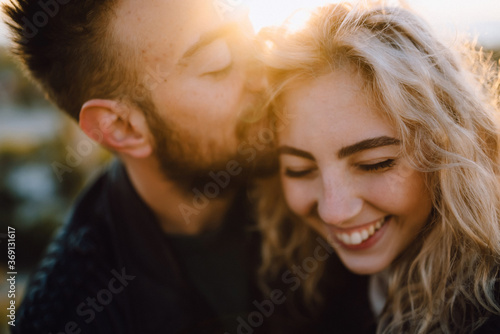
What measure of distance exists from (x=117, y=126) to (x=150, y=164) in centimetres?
29

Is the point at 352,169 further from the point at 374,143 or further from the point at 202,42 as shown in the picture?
the point at 202,42

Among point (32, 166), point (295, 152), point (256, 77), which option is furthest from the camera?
point (32, 166)

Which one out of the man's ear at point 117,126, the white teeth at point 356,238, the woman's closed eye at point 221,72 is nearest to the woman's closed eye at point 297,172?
the white teeth at point 356,238

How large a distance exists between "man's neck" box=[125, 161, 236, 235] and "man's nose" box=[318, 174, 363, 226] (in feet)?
2.84

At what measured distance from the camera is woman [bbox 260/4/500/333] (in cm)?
141

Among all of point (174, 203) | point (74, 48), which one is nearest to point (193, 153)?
point (174, 203)

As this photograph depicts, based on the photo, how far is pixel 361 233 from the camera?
5.31 ft

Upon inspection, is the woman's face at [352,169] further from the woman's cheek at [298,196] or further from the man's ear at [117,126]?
the man's ear at [117,126]

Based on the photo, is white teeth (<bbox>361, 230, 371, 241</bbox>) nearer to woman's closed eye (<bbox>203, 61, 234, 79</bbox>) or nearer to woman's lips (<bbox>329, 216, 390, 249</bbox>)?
woman's lips (<bbox>329, 216, 390, 249</bbox>)

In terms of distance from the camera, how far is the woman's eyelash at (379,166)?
1.42 meters

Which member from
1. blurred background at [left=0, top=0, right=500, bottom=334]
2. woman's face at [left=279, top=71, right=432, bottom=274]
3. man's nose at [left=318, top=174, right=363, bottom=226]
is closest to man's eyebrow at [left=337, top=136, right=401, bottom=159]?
woman's face at [left=279, top=71, right=432, bottom=274]

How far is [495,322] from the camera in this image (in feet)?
4.46

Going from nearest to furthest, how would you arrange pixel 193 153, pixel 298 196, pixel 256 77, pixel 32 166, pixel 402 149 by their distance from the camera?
pixel 402 149 < pixel 298 196 < pixel 256 77 < pixel 193 153 < pixel 32 166

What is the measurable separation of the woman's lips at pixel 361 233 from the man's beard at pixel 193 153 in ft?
1.87
